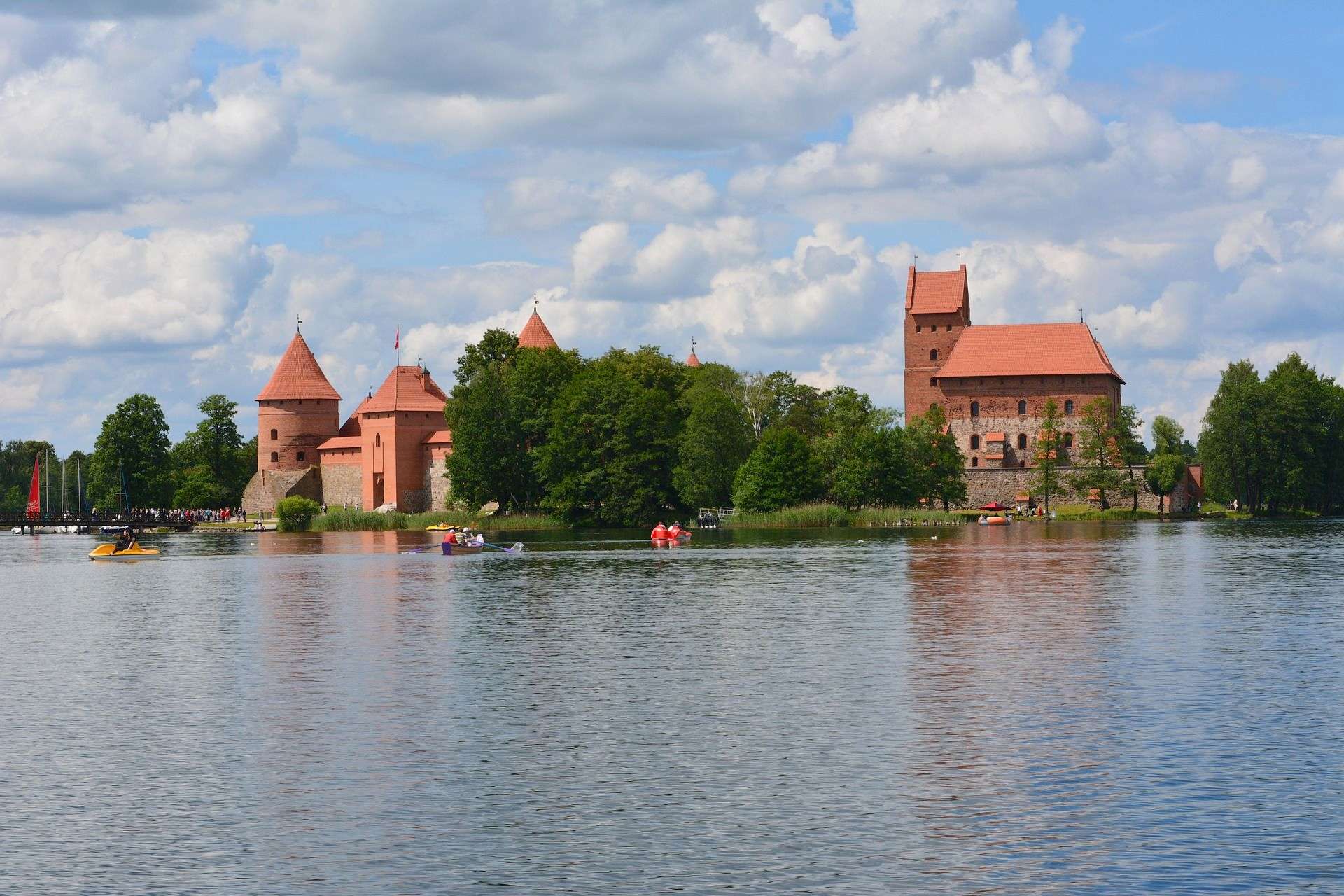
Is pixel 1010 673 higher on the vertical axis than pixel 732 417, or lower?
lower

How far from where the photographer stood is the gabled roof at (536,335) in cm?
10612

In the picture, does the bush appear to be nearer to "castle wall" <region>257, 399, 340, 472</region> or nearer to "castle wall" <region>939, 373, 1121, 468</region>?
"castle wall" <region>257, 399, 340, 472</region>

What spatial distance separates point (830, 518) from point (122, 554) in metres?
34.8

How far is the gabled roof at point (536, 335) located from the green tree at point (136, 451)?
24.8 metres

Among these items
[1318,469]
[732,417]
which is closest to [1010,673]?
[732,417]

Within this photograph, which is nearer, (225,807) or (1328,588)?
(225,807)

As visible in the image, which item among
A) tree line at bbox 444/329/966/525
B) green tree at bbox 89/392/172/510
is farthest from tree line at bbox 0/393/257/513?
tree line at bbox 444/329/966/525

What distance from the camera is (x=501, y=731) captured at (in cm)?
1670

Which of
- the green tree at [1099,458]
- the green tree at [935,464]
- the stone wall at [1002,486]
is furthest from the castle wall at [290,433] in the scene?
the green tree at [1099,458]

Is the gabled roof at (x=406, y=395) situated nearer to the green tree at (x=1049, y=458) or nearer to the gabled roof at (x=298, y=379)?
the gabled roof at (x=298, y=379)

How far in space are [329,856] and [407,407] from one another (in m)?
92.4

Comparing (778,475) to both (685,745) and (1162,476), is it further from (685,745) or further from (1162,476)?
(685,745)

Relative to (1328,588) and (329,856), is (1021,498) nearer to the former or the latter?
(1328,588)

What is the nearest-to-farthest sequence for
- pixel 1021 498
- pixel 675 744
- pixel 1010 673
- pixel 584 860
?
1. pixel 584 860
2. pixel 675 744
3. pixel 1010 673
4. pixel 1021 498
